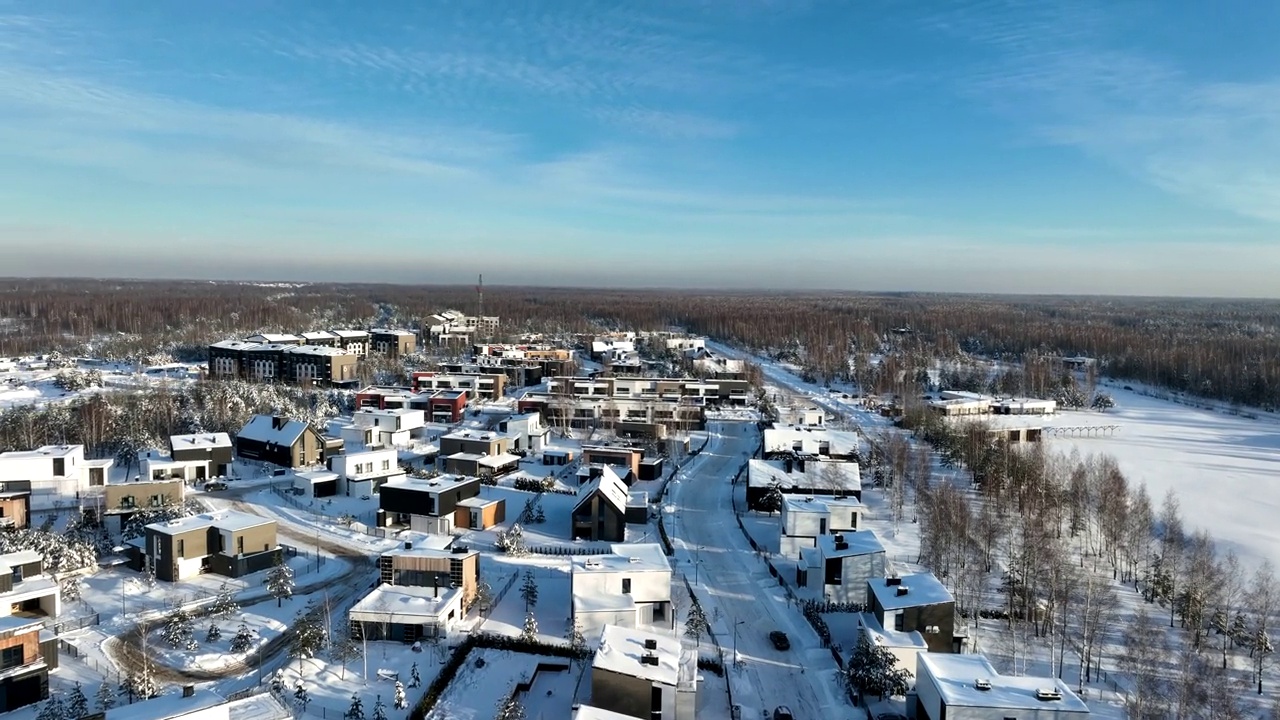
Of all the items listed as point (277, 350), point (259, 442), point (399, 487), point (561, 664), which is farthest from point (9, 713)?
point (277, 350)

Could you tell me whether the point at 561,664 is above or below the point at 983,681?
below

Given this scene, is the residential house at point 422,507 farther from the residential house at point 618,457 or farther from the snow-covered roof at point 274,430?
the snow-covered roof at point 274,430

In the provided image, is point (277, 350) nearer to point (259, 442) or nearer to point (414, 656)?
point (259, 442)

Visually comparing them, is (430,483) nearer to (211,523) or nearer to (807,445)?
(211,523)

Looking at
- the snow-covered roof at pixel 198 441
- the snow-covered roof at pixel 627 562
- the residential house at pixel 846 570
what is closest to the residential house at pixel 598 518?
the snow-covered roof at pixel 627 562

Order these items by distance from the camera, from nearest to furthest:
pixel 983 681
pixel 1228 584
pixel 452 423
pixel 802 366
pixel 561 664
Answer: pixel 983 681 → pixel 561 664 → pixel 1228 584 → pixel 452 423 → pixel 802 366

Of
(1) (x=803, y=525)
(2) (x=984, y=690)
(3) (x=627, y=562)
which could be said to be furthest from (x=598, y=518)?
(2) (x=984, y=690)

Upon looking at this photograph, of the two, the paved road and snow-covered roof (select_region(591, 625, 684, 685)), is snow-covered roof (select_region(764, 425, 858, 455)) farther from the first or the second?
snow-covered roof (select_region(591, 625, 684, 685))

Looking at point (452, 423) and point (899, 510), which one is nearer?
point (899, 510)
